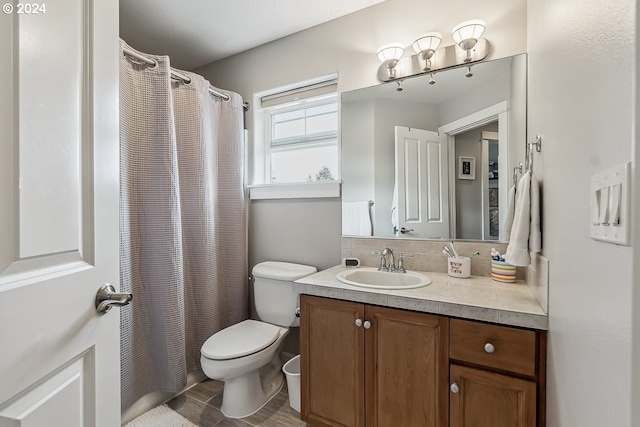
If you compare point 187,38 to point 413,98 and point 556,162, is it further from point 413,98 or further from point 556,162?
point 556,162

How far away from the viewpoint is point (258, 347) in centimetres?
162

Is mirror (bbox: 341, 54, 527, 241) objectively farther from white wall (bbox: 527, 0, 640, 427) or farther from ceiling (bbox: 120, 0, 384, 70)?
ceiling (bbox: 120, 0, 384, 70)

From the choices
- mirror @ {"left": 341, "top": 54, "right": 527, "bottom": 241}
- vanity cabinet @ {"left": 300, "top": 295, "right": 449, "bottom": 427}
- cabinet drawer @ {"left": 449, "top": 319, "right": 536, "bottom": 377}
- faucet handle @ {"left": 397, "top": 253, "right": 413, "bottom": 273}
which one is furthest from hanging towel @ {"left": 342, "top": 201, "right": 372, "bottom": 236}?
cabinet drawer @ {"left": 449, "top": 319, "right": 536, "bottom": 377}

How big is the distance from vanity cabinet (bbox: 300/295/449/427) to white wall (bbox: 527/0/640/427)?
0.38 metres

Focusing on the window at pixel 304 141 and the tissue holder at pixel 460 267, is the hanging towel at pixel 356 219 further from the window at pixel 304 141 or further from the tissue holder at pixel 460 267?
the tissue holder at pixel 460 267

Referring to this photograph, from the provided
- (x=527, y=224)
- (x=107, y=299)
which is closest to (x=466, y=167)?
(x=527, y=224)

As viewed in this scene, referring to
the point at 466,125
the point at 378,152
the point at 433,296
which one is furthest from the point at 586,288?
the point at 378,152

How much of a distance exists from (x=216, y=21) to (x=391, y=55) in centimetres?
122

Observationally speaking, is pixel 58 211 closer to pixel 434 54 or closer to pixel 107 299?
pixel 107 299

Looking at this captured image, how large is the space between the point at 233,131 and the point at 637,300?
2250 millimetres

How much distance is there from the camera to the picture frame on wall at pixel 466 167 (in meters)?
1.63

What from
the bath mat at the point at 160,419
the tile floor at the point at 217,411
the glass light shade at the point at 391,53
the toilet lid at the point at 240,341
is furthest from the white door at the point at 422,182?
the bath mat at the point at 160,419

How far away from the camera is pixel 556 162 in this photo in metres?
0.91

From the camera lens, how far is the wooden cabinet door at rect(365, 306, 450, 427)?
1157 mm
